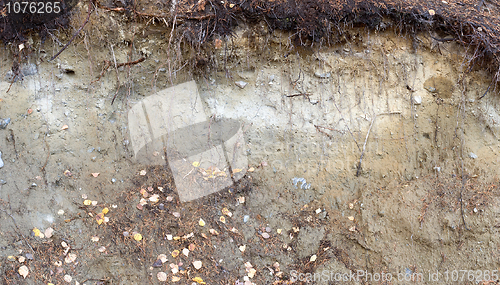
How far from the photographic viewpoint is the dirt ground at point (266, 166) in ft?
11.7

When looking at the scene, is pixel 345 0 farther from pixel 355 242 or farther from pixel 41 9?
pixel 41 9

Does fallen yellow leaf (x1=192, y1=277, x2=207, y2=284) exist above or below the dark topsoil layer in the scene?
below

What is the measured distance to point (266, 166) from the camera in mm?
4109

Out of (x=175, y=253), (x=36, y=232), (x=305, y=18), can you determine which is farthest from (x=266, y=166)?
(x=36, y=232)

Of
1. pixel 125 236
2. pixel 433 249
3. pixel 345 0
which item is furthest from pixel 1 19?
pixel 433 249

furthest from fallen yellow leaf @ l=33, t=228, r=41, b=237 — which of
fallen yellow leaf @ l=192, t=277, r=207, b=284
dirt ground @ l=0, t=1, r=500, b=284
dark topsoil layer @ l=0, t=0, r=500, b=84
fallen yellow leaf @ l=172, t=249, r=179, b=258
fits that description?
dark topsoil layer @ l=0, t=0, r=500, b=84

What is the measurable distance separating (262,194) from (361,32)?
235cm

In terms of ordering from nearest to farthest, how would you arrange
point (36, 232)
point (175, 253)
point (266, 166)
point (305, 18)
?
1. point (36, 232)
2. point (175, 253)
3. point (305, 18)
4. point (266, 166)

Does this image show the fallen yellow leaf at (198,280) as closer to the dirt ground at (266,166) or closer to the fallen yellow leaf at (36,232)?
the dirt ground at (266,166)

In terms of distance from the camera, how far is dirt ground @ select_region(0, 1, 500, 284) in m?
3.57

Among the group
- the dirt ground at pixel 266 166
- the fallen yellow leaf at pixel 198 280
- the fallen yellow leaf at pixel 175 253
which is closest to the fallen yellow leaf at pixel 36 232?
the dirt ground at pixel 266 166

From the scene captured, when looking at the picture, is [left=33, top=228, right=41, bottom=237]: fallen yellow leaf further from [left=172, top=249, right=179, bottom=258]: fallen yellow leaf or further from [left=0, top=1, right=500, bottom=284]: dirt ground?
[left=172, top=249, right=179, bottom=258]: fallen yellow leaf

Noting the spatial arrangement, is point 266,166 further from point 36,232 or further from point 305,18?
point 36,232

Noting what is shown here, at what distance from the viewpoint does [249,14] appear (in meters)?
3.98
